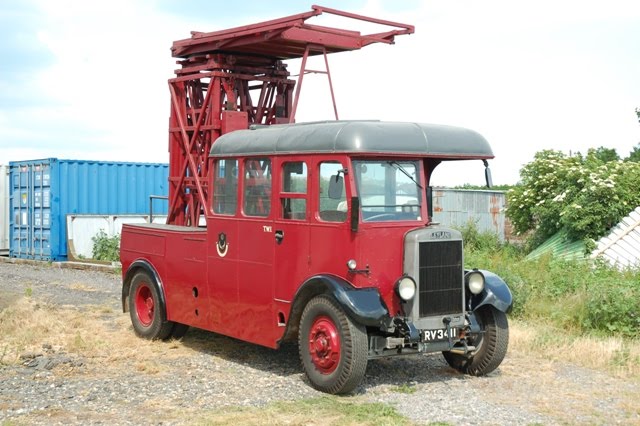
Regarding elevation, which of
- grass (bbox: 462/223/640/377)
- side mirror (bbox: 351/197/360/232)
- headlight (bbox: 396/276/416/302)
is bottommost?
grass (bbox: 462/223/640/377)

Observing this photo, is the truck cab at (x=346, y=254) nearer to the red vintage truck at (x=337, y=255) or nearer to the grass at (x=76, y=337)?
the red vintage truck at (x=337, y=255)

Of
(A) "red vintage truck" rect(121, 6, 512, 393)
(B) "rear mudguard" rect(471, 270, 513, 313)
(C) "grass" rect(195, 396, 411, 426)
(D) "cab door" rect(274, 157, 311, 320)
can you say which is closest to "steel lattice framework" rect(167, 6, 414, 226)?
(A) "red vintage truck" rect(121, 6, 512, 393)

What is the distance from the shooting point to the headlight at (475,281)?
29.8 feet

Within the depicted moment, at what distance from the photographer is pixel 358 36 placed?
466 inches

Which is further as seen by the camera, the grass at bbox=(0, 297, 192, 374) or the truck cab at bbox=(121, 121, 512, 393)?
the grass at bbox=(0, 297, 192, 374)

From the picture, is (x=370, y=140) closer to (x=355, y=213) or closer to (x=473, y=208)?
(x=355, y=213)

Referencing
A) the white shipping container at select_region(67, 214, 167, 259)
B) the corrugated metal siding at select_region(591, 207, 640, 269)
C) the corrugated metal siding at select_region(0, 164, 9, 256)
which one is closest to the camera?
the corrugated metal siding at select_region(591, 207, 640, 269)

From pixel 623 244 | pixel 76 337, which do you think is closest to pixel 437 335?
pixel 76 337

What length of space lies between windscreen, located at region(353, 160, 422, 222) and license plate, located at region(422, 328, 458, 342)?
1179mm

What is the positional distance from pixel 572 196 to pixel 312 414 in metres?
12.4

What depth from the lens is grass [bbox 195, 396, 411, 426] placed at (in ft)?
Result: 24.0

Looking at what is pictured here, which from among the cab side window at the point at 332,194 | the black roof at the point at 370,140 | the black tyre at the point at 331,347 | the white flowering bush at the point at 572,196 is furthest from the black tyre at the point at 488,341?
the white flowering bush at the point at 572,196

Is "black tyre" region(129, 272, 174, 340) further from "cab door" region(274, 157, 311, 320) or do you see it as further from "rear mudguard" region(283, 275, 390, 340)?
"rear mudguard" region(283, 275, 390, 340)

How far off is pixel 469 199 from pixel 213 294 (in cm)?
1480
